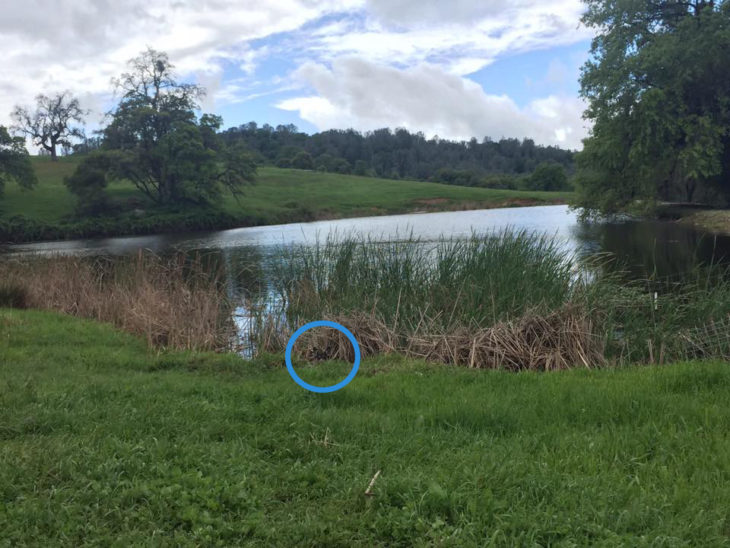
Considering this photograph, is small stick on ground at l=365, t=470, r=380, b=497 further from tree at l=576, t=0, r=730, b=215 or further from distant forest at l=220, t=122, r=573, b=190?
distant forest at l=220, t=122, r=573, b=190

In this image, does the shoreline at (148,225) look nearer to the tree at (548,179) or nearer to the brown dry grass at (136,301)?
the brown dry grass at (136,301)

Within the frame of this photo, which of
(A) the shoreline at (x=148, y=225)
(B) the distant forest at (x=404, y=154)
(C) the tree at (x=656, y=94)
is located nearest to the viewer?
(C) the tree at (x=656, y=94)

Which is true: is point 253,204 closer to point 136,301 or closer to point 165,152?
point 165,152

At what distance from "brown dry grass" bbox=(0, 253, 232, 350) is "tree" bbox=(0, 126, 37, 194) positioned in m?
45.1

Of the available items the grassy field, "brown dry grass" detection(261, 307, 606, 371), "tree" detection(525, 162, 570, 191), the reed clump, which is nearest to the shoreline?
the grassy field

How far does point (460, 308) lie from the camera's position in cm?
1007

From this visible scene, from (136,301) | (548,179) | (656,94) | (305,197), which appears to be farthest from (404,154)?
(136,301)

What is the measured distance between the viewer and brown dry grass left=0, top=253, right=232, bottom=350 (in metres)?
10.4

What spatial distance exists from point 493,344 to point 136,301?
290 inches

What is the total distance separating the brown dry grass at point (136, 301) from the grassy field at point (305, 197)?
132 feet

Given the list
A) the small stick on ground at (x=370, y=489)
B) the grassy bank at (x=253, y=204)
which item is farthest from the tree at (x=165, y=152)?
the small stick on ground at (x=370, y=489)

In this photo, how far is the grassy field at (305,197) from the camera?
5812 cm

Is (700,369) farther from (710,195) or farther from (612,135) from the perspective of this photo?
(710,195)

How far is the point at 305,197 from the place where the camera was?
236 feet
